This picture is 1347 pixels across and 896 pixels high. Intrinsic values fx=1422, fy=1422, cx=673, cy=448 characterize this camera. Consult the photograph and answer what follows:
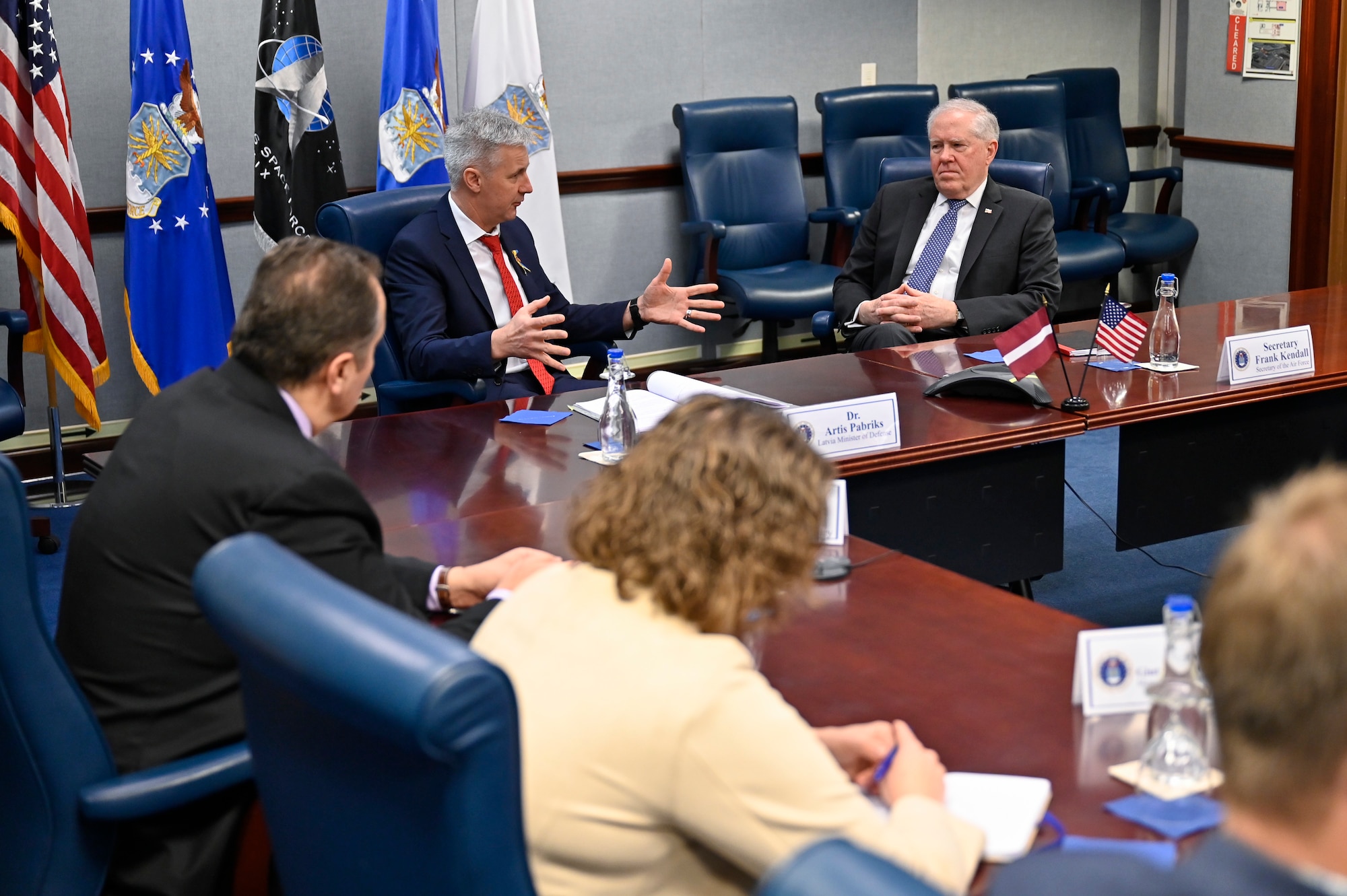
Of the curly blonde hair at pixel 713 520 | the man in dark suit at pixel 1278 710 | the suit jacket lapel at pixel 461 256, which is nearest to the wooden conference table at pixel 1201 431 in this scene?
the suit jacket lapel at pixel 461 256

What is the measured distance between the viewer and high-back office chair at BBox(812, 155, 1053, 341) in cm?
445

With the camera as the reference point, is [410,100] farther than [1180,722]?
Yes

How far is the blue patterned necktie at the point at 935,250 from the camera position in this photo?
4.23 metres

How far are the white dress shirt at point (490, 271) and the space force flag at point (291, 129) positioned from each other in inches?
50.7

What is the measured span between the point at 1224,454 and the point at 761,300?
8.64 feet

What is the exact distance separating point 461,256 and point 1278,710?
314 cm

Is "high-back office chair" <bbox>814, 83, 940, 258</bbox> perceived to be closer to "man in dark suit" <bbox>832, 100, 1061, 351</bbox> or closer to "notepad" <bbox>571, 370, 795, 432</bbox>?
"man in dark suit" <bbox>832, 100, 1061, 351</bbox>

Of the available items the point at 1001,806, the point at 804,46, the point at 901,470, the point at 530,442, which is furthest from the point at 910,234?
the point at 1001,806

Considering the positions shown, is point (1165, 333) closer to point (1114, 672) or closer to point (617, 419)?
point (617, 419)

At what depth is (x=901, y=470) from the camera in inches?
108

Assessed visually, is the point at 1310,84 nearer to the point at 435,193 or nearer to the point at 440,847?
the point at 435,193

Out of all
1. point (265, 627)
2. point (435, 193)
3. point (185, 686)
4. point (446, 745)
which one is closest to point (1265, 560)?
point (446, 745)

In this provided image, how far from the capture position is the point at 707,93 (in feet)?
20.2

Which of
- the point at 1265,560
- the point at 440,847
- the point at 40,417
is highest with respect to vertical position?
the point at 1265,560
